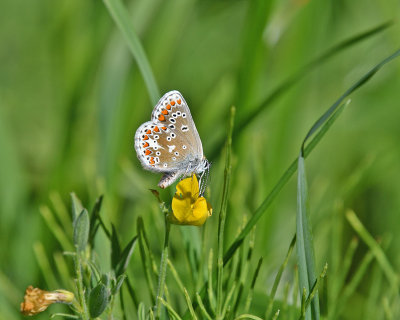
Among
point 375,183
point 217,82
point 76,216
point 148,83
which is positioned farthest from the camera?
point 217,82

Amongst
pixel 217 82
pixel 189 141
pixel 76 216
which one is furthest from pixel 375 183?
pixel 76 216

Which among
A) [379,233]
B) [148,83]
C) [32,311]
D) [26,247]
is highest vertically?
[148,83]

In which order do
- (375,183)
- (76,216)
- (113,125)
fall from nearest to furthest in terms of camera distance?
(76,216), (113,125), (375,183)

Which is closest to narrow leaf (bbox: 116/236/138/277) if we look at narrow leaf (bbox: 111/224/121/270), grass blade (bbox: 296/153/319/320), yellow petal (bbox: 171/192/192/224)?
narrow leaf (bbox: 111/224/121/270)

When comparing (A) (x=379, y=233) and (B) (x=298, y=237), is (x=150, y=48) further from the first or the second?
(B) (x=298, y=237)

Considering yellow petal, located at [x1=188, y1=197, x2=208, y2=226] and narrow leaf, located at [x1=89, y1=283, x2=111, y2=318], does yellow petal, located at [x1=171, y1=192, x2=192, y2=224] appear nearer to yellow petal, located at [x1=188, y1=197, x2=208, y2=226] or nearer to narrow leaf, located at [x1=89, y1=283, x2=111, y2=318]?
yellow petal, located at [x1=188, y1=197, x2=208, y2=226]
